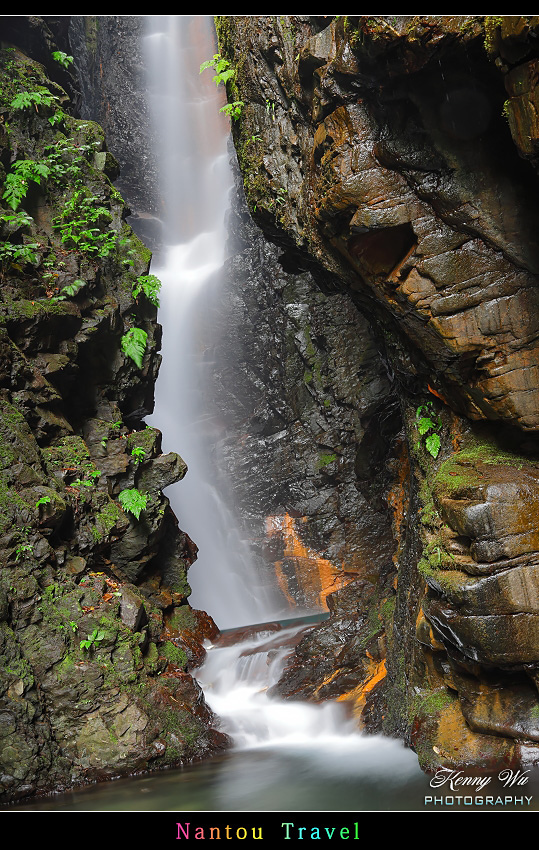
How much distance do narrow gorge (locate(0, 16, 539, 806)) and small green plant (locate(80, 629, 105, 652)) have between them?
0.08 feet

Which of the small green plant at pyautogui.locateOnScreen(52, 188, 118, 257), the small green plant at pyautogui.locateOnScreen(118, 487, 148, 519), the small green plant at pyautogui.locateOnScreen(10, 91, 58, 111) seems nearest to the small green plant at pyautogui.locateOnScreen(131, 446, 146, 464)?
the small green plant at pyautogui.locateOnScreen(118, 487, 148, 519)

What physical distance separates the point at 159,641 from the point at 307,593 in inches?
319

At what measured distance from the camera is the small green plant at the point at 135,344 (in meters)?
9.96

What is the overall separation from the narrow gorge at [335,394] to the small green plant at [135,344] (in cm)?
5

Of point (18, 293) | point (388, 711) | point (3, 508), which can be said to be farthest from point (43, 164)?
point (388, 711)

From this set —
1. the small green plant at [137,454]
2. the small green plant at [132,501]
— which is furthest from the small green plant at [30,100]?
the small green plant at [132,501]

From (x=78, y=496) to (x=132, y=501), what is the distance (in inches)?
30.7

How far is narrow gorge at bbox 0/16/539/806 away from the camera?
546 cm

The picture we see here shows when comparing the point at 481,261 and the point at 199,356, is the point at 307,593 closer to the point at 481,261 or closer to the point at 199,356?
the point at 199,356

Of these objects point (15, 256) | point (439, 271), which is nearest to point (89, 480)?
point (15, 256)

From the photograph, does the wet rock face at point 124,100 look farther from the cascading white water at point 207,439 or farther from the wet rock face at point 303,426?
the wet rock face at point 303,426

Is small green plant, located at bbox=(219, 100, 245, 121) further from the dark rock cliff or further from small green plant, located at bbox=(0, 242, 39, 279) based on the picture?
small green plant, located at bbox=(0, 242, 39, 279)

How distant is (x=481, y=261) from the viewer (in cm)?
589

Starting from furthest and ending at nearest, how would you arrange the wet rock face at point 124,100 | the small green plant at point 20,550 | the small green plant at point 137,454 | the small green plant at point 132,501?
1. the wet rock face at point 124,100
2. the small green plant at point 137,454
3. the small green plant at point 132,501
4. the small green plant at point 20,550
